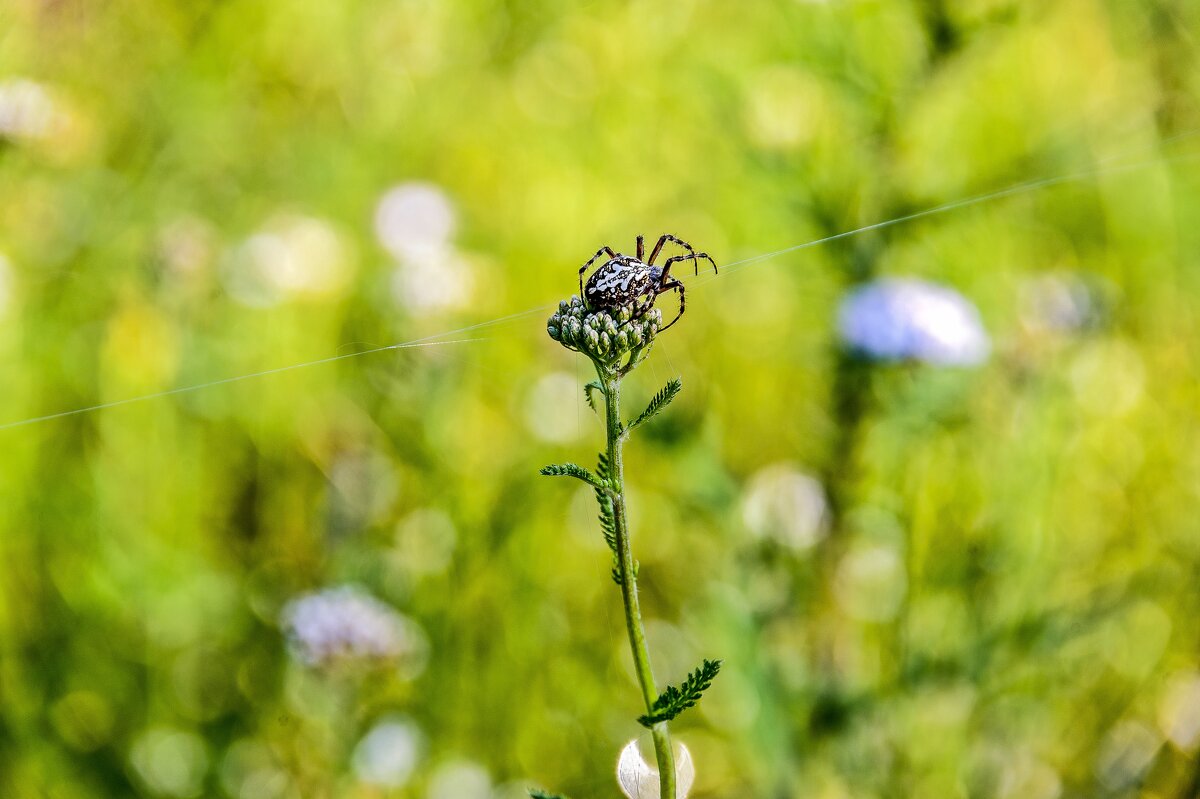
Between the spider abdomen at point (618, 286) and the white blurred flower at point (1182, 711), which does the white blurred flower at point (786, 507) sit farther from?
the spider abdomen at point (618, 286)

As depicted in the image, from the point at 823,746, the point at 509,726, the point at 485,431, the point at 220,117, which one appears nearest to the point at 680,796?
the point at 823,746

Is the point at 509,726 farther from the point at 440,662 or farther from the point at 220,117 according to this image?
the point at 220,117

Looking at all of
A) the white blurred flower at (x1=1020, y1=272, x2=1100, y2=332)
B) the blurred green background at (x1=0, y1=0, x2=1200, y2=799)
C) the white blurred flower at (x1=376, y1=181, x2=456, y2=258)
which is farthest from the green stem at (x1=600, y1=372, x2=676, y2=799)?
the white blurred flower at (x1=376, y1=181, x2=456, y2=258)

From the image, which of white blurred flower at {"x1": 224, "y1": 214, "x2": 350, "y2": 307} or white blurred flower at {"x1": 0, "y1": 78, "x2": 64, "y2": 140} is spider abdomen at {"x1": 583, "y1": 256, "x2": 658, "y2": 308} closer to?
white blurred flower at {"x1": 0, "y1": 78, "x2": 64, "y2": 140}

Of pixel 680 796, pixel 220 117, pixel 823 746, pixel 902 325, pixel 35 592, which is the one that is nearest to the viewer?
pixel 680 796

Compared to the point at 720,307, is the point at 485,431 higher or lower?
lower

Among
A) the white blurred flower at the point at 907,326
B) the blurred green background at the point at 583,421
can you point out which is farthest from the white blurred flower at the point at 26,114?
the white blurred flower at the point at 907,326

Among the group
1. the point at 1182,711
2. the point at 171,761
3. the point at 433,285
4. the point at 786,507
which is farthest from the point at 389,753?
the point at 1182,711
